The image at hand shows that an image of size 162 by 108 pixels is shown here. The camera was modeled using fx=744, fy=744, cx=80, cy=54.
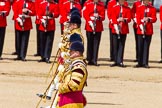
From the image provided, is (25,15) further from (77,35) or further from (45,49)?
(77,35)

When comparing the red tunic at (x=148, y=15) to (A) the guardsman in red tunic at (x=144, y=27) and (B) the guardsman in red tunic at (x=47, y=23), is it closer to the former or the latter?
(A) the guardsman in red tunic at (x=144, y=27)

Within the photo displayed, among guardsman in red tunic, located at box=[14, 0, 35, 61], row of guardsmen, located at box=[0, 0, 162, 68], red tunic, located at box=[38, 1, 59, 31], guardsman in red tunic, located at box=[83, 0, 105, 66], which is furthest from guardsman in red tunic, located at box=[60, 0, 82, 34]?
guardsman in red tunic, located at box=[14, 0, 35, 61]

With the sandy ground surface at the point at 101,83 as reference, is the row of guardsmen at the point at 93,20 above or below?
above

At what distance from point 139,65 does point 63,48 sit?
22.1 ft

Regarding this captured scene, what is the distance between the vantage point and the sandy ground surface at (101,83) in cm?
1555

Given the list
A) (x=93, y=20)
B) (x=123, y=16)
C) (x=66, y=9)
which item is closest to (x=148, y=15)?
(x=123, y=16)

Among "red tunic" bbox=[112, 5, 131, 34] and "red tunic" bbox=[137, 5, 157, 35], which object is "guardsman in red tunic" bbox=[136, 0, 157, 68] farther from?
"red tunic" bbox=[112, 5, 131, 34]

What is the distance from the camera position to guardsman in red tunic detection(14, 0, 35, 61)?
21344mm

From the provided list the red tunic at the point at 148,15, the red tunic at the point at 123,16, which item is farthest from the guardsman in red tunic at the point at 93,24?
the red tunic at the point at 148,15

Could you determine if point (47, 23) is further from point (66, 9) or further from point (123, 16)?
point (123, 16)

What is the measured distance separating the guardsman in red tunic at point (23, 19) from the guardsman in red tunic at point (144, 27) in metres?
3.10

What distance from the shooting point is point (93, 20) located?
2119 cm

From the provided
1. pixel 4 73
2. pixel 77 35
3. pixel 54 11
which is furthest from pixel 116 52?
pixel 77 35

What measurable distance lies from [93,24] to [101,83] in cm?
338
